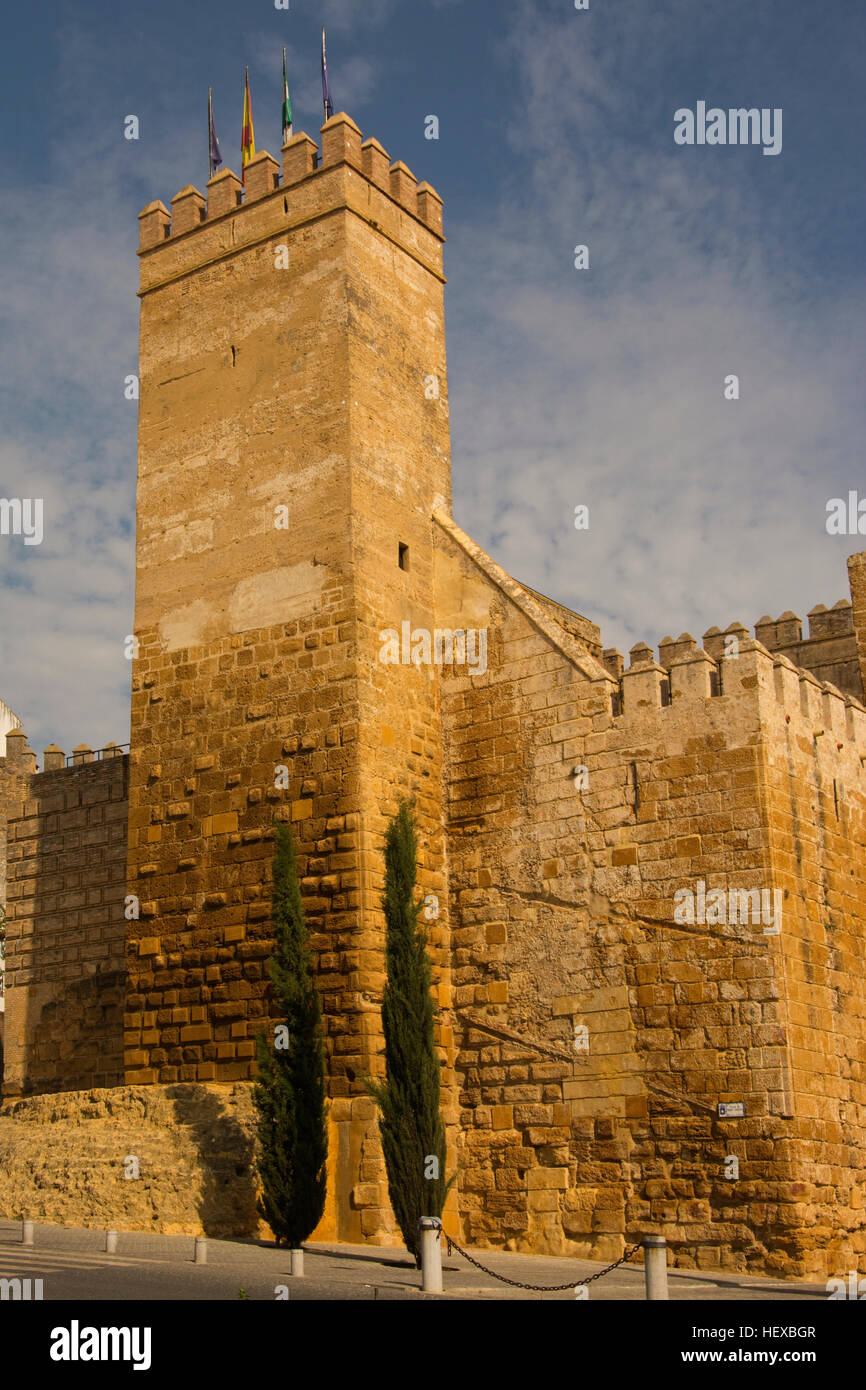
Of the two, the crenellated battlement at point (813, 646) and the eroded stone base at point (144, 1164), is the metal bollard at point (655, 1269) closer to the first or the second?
the eroded stone base at point (144, 1164)

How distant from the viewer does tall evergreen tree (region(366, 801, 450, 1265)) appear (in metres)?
11.9

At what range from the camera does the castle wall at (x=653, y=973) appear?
1219 centimetres

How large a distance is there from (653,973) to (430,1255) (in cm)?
407

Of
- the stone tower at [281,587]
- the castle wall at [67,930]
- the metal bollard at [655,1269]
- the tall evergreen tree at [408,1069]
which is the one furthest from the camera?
the castle wall at [67,930]

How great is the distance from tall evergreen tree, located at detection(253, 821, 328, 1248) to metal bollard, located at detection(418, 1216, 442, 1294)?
259 cm

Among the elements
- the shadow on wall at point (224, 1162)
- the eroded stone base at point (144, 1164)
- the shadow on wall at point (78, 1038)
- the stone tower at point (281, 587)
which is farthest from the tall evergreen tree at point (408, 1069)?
the shadow on wall at point (78, 1038)

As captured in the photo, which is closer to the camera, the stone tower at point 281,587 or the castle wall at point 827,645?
the stone tower at point 281,587

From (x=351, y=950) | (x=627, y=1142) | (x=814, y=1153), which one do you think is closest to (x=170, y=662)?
(x=351, y=950)

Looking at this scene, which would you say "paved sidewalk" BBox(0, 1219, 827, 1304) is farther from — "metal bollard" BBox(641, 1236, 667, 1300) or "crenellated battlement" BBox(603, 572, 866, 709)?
"crenellated battlement" BBox(603, 572, 866, 709)

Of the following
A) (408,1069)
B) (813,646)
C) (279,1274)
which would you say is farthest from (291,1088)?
(813,646)

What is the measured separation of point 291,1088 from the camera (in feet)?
40.4

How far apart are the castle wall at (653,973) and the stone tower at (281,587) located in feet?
2.49

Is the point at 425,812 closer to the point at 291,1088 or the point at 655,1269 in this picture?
the point at 291,1088
